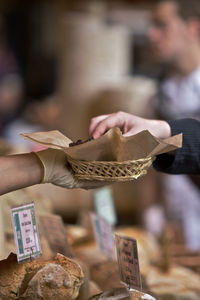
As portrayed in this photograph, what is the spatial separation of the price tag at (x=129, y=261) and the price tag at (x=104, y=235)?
0.28m

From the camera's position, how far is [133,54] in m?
4.55

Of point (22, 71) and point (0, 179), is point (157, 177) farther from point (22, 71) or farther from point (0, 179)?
point (22, 71)

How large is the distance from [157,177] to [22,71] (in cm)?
341

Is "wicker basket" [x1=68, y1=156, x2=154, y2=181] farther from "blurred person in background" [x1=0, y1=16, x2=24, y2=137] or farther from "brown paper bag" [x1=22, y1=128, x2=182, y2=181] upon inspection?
"blurred person in background" [x1=0, y1=16, x2=24, y2=137]

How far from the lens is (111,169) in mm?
853

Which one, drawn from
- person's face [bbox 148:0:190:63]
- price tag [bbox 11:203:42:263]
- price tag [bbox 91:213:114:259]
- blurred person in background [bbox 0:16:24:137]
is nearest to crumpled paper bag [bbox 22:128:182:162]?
price tag [bbox 11:203:42:263]

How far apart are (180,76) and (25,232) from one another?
177 cm

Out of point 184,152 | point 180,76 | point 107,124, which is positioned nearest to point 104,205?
point 184,152

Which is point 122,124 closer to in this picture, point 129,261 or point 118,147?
point 118,147

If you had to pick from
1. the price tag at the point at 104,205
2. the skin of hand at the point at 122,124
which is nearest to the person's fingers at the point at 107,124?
the skin of hand at the point at 122,124

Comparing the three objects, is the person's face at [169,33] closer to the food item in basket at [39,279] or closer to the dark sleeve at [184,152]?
the dark sleeve at [184,152]

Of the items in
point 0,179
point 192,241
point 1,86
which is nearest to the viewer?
point 0,179

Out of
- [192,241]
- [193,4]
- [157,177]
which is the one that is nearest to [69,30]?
[193,4]

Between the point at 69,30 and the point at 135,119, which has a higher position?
the point at 69,30
